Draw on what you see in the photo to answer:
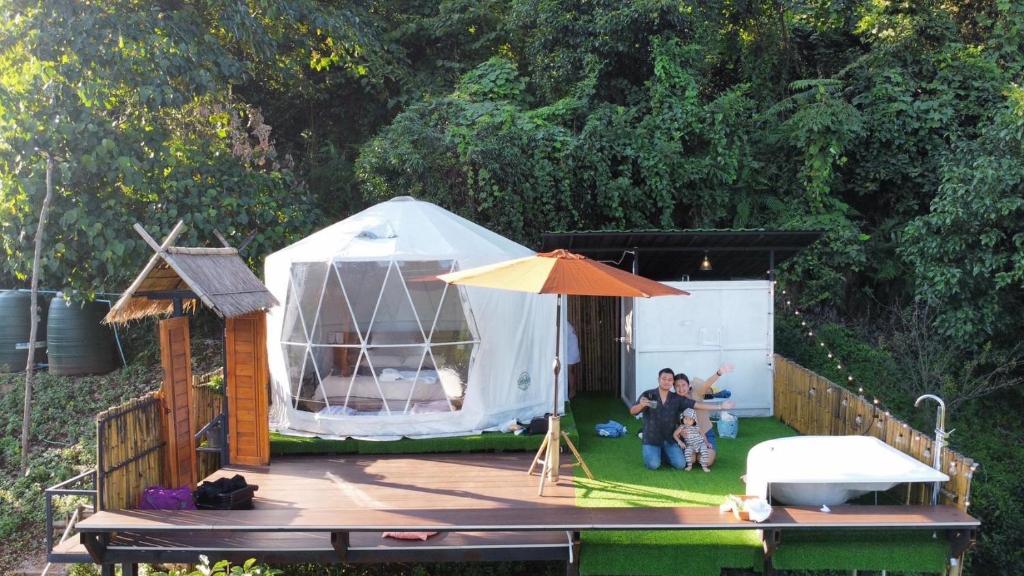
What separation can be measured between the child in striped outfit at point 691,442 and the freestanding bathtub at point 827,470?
1076mm

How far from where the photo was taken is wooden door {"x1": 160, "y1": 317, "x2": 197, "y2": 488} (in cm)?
638

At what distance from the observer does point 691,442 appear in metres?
7.05

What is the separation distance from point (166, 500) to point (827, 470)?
4865 millimetres

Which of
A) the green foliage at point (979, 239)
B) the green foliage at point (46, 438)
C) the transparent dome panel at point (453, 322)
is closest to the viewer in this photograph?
the transparent dome panel at point (453, 322)

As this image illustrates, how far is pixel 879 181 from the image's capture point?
13.7 meters

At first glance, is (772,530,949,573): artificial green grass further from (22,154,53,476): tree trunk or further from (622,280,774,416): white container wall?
(22,154,53,476): tree trunk

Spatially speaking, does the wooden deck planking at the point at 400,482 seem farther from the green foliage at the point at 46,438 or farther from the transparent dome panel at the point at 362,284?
the green foliage at the point at 46,438

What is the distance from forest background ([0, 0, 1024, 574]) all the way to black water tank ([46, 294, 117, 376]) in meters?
0.98

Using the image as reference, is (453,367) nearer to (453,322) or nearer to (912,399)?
(453,322)

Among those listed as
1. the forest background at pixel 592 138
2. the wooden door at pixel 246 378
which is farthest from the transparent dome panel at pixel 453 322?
the forest background at pixel 592 138

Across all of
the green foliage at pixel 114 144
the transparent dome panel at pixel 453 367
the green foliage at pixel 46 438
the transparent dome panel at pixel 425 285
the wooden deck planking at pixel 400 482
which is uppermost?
the green foliage at pixel 114 144

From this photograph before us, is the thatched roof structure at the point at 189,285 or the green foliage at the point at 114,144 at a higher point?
the green foliage at the point at 114,144

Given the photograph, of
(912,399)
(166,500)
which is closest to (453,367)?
(166,500)

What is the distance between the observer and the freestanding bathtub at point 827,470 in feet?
18.0
